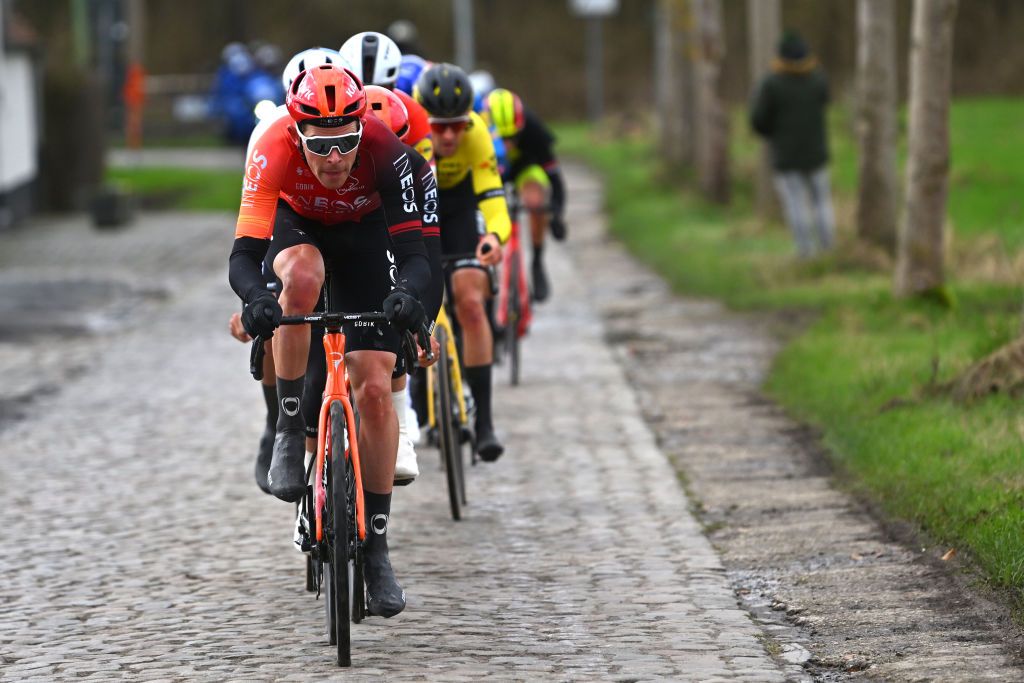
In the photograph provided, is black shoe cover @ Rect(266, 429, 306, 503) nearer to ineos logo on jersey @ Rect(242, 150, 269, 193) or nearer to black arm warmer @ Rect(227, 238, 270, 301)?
black arm warmer @ Rect(227, 238, 270, 301)

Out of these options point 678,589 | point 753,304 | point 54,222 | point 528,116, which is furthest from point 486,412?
point 54,222

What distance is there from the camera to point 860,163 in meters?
16.6

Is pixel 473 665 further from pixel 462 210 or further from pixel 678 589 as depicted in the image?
pixel 462 210

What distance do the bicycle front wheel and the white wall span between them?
20810 mm

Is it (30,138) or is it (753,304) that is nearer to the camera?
(753,304)

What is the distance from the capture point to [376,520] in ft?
21.5

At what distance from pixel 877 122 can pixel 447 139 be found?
793 cm

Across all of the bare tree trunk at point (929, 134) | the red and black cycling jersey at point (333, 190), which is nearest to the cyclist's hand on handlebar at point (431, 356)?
the red and black cycling jersey at point (333, 190)

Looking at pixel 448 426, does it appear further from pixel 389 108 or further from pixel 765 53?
pixel 765 53

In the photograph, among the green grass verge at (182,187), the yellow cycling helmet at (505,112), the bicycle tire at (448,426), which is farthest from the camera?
the green grass verge at (182,187)

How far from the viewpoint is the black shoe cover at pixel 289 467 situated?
6562mm

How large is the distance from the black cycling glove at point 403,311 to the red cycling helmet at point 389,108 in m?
1.98

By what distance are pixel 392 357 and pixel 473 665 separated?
1073 mm

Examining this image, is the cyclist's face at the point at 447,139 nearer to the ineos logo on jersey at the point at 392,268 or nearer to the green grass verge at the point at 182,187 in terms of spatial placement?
the ineos logo on jersey at the point at 392,268
